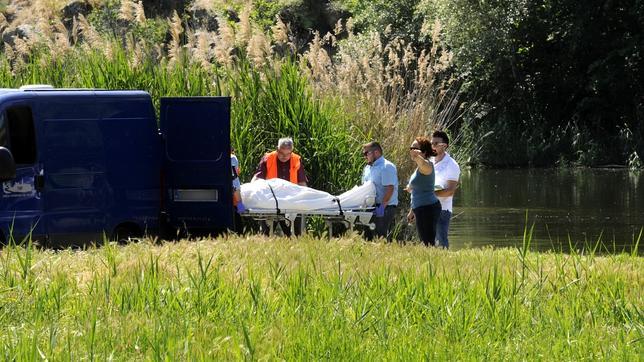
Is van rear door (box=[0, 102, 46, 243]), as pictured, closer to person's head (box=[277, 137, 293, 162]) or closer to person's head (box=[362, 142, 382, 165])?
person's head (box=[277, 137, 293, 162])

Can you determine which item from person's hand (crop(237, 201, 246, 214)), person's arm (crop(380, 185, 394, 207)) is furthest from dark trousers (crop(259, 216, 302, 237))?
person's arm (crop(380, 185, 394, 207))

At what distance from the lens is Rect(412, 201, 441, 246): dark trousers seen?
568 inches

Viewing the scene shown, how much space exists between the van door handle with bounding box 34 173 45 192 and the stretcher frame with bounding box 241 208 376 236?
2.47 m

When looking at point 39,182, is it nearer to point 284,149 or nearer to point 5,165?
point 284,149

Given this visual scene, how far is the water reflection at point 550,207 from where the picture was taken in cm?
2264

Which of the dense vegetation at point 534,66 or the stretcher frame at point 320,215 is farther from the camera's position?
the dense vegetation at point 534,66

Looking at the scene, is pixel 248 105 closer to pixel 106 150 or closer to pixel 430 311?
pixel 106 150

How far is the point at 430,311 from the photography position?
8.11 meters

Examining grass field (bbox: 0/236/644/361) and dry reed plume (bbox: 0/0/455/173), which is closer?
grass field (bbox: 0/236/644/361)

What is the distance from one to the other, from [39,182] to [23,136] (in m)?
0.50

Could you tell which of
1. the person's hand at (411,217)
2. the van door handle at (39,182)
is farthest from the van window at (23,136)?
the person's hand at (411,217)

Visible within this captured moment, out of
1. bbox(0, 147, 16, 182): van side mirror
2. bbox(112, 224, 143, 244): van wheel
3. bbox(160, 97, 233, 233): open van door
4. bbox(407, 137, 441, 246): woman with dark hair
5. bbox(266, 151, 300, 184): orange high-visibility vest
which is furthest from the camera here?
bbox(266, 151, 300, 184): orange high-visibility vest

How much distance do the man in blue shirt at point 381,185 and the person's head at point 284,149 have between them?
3.24ft

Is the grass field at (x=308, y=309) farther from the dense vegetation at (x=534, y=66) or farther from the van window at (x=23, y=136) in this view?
the dense vegetation at (x=534, y=66)
